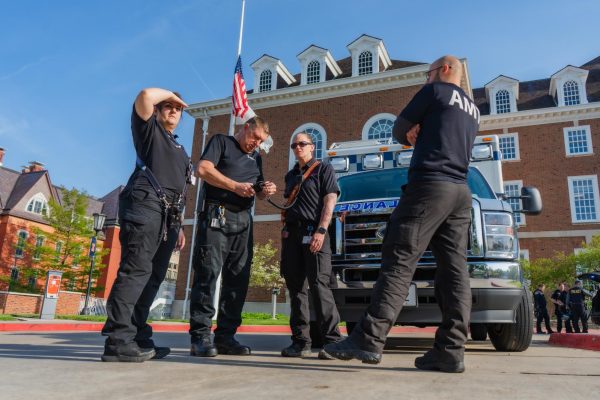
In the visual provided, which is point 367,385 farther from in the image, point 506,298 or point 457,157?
point 506,298

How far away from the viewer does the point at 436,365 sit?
110 inches

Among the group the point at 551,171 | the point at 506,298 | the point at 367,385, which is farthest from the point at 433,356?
the point at 551,171

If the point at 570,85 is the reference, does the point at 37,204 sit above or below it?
below

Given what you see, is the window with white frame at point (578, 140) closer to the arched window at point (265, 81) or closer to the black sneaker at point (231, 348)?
the arched window at point (265, 81)

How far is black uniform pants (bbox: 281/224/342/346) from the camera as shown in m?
3.80

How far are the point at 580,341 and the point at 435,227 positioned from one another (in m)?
5.67

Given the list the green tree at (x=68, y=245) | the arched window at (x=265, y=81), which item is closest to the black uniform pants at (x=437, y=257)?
the arched window at (x=265, y=81)

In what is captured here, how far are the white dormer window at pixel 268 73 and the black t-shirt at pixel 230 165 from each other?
25.3 meters

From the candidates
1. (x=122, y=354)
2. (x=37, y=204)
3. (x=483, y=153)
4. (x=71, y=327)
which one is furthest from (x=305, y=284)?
(x=37, y=204)

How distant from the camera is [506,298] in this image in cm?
405

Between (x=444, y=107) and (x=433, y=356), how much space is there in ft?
5.36

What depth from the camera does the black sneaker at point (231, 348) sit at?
369cm

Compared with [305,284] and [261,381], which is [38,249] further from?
[261,381]

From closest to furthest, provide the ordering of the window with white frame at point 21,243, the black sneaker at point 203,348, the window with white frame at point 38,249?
1. the black sneaker at point 203,348
2. the window with white frame at point 38,249
3. the window with white frame at point 21,243
